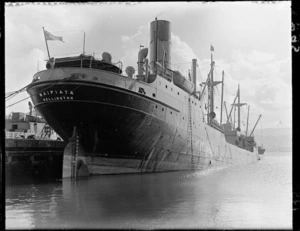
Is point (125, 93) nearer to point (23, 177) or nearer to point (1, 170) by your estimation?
point (23, 177)

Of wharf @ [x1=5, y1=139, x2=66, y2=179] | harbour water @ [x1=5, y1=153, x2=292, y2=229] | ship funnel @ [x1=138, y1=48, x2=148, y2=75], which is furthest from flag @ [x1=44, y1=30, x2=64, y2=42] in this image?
ship funnel @ [x1=138, y1=48, x2=148, y2=75]

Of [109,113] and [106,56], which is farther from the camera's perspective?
[106,56]

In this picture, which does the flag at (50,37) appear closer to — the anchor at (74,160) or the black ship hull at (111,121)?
the black ship hull at (111,121)

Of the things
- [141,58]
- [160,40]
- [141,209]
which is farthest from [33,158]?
[160,40]

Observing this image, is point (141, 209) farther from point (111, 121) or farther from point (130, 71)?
point (130, 71)

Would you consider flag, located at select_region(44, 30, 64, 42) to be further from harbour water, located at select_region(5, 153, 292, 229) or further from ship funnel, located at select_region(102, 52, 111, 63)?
harbour water, located at select_region(5, 153, 292, 229)
